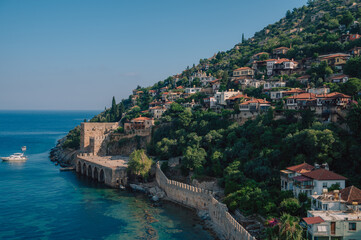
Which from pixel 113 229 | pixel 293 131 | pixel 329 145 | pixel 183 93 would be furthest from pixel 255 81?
pixel 113 229

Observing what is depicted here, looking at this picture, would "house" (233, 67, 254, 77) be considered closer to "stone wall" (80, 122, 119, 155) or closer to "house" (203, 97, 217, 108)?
"house" (203, 97, 217, 108)

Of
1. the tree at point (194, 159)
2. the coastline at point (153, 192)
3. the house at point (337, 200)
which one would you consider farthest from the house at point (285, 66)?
the house at point (337, 200)

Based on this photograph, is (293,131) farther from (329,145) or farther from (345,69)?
(345,69)

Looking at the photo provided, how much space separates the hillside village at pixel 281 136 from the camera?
2448 centimetres

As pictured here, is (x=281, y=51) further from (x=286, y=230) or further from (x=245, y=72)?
(x=286, y=230)

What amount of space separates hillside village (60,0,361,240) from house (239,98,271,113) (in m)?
0.14

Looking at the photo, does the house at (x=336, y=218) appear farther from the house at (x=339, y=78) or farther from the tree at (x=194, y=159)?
the house at (x=339, y=78)

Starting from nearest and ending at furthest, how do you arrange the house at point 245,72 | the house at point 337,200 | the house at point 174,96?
the house at point 337,200 → the house at point 245,72 → the house at point 174,96

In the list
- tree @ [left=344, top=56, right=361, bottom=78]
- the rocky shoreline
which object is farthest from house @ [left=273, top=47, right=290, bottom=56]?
the rocky shoreline

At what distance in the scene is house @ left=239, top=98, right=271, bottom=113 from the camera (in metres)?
44.9

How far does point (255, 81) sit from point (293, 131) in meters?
24.5

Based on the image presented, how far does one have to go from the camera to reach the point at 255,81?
193 feet

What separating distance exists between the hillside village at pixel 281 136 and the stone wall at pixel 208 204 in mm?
1396

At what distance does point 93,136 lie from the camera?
202ft
